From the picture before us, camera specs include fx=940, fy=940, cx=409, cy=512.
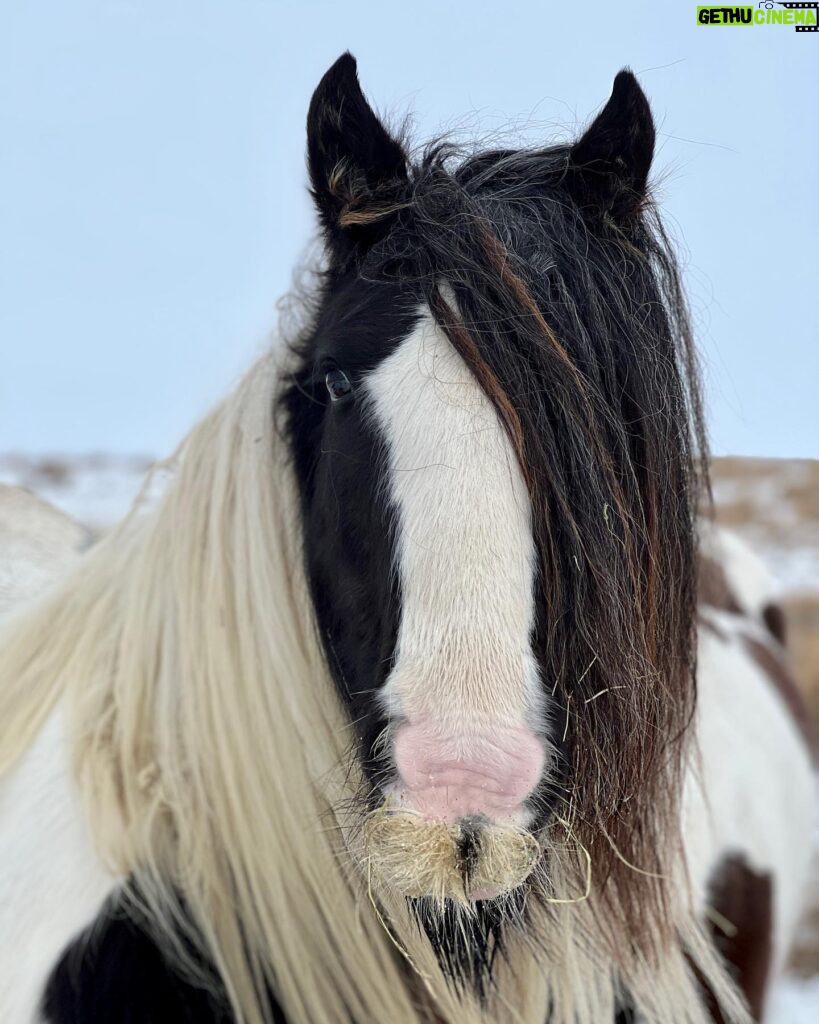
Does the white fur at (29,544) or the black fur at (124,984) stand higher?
the white fur at (29,544)

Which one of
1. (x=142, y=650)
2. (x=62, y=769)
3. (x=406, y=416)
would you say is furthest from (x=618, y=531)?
(x=62, y=769)

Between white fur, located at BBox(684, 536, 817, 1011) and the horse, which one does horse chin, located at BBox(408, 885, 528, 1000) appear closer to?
the horse

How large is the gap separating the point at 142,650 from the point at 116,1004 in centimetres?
43

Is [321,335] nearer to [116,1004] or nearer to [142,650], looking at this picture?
[142,650]

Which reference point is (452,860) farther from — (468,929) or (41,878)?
(41,878)

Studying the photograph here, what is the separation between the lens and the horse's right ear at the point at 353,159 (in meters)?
1.08

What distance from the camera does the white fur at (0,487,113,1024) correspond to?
114 centimetres

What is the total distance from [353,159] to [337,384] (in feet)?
0.92

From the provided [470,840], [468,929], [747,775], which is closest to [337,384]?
[470,840]

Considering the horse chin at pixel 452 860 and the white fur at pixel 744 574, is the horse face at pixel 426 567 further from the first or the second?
the white fur at pixel 744 574

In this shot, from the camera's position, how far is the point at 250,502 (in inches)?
50.2

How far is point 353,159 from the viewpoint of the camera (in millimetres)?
1113

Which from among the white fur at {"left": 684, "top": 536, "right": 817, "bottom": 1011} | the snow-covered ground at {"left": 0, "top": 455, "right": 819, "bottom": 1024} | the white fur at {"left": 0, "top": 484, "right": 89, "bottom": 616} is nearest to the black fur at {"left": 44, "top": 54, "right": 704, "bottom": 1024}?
the white fur at {"left": 684, "top": 536, "right": 817, "bottom": 1011}

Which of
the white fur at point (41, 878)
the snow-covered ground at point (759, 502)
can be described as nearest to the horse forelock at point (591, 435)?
the white fur at point (41, 878)
